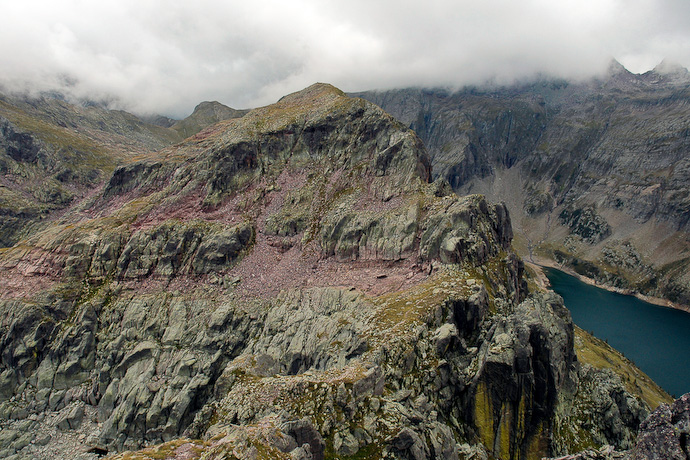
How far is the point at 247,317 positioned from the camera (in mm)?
64688

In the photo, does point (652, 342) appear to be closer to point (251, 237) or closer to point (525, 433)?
point (525, 433)

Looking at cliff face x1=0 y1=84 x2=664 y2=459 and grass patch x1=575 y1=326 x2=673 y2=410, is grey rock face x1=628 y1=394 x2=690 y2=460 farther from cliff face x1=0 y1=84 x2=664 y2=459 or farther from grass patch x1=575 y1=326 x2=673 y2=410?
grass patch x1=575 y1=326 x2=673 y2=410

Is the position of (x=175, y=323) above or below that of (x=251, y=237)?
below

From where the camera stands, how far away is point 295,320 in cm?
5878

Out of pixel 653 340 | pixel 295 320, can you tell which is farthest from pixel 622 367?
pixel 295 320

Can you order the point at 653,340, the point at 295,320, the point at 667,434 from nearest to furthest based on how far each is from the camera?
the point at 667,434, the point at 295,320, the point at 653,340

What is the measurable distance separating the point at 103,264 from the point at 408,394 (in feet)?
240

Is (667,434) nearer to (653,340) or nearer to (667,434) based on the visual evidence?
(667,434)

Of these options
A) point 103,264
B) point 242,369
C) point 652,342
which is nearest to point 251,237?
point 103,264

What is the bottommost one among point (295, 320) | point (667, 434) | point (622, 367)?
point (622, 367)

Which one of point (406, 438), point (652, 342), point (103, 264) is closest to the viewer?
point (406, 438)

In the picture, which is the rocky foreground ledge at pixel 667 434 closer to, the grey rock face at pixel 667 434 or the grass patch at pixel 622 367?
the grey rock face at pixel 667 434

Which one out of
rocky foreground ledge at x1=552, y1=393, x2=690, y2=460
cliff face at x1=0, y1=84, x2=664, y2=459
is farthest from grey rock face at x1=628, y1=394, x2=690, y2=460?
cliff face at x1=0, y1=84, x2=664, y2=459

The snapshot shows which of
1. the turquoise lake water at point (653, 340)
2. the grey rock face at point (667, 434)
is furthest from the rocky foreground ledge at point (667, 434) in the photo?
the turquoise lake water at point (653, 340)
